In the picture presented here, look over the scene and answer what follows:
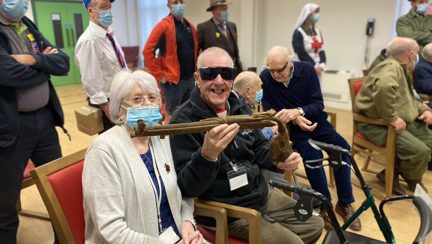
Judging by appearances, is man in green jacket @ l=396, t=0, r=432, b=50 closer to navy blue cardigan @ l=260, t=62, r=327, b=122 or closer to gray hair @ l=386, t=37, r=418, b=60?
gray hair @ l=386, t=37, r=418, b=60

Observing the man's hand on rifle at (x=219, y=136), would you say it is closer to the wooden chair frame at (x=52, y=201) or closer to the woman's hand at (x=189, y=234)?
the woman's hand at (x=189, y=234)

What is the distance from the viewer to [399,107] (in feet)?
9.16

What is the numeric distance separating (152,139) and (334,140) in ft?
5.33

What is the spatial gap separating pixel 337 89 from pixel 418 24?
173cm

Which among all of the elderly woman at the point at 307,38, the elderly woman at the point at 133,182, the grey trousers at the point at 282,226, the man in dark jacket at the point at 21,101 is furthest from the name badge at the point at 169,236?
the elderly woman at the point at 307,38

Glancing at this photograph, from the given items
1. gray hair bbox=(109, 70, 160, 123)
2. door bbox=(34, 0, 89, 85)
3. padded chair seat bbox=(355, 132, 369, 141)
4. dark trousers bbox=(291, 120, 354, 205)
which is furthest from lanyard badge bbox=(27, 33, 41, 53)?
door bbox=(34, 0, 89, 85)

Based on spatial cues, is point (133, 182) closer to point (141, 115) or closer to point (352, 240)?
point (141, 115)

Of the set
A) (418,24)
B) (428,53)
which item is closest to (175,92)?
(428,53)

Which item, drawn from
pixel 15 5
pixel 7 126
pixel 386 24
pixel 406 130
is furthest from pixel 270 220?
pixel 386 24

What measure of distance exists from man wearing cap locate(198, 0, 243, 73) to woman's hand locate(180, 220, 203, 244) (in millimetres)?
2543

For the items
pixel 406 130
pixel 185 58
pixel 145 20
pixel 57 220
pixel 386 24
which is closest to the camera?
pixel 57 220

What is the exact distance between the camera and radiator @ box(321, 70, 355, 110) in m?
5.59

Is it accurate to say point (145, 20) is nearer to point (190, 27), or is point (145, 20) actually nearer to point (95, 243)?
point (190, 27)

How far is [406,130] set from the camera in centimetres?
287
